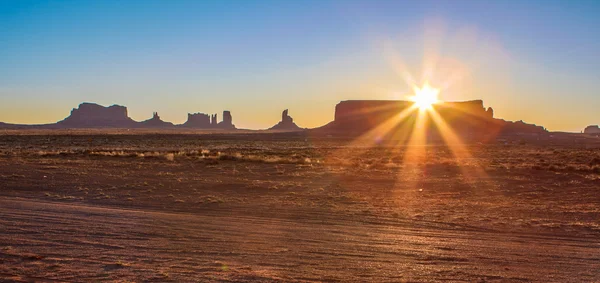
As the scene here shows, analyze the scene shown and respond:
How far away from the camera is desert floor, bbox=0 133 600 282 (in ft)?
25.7

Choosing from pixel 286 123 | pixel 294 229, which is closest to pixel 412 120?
pixel 286 123

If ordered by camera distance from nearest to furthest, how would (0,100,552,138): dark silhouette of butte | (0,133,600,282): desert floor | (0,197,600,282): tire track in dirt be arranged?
1. (0,197,600,282): tire track in dirt
2. (0,133,600,282): desert floor
3. (0,100,552,138): dark silhouette of butte

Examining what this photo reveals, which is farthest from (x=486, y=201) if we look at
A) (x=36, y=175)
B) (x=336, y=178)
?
(x=36, y=175)

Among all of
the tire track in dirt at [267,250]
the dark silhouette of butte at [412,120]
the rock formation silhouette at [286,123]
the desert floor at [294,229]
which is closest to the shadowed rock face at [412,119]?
the dark silhouette of butte at [412,120]

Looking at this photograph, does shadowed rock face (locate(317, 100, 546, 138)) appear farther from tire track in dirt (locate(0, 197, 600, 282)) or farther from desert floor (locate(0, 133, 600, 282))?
tire track in dirt (locate(0, 197, 600, 282))

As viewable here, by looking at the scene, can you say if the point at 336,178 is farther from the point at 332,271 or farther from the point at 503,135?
the point at 503,135

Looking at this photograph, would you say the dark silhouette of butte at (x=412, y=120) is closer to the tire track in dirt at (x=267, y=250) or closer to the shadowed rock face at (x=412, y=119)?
the shadowed rock face at (x=412, y=119)

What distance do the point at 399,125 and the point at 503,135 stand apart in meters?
24.7

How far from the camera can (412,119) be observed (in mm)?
124188

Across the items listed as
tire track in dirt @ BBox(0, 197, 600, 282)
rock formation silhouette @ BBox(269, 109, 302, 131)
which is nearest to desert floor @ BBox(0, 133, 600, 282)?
tire track in dirt @ BBox(0, 197, 600, 282)

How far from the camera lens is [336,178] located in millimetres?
24656

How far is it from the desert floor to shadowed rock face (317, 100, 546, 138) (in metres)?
97.1

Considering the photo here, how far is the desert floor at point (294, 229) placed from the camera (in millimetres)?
7828

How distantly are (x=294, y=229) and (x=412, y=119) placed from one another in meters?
117
